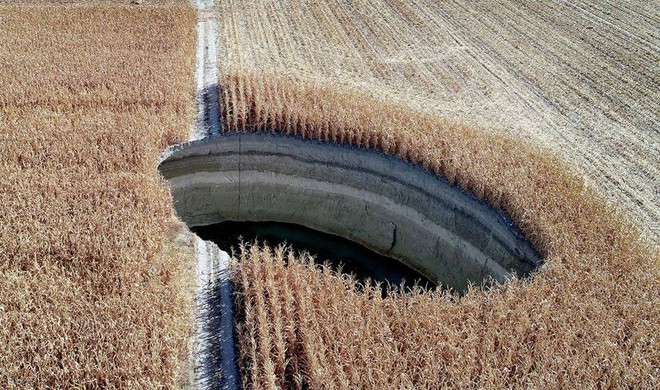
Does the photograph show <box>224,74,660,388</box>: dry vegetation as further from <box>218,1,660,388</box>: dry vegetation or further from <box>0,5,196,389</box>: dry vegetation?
<box>0,5,196,389</box>: dry vegetation

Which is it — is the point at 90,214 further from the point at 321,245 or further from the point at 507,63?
the point at 507,63

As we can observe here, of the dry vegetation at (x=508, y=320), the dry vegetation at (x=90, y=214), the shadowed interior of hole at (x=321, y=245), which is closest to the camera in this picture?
the dry vegetation at (x=508, y=320)

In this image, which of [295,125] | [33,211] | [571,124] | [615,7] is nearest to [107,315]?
[33,211]

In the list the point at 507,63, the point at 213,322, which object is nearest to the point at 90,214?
the point at 213,322

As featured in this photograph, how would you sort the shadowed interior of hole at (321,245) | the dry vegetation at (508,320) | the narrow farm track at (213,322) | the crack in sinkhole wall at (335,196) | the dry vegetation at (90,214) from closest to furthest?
the dry vegetation at (508,320), the dry vegetation at (90,214), the narrow farm track at (213,322), the crack in sinkhole wall at (335,196), the shadowed interior of hole at (321,245)

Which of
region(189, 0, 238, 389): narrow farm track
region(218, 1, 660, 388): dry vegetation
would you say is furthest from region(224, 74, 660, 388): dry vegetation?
region(189, 0, 238, 389): narrow farm track

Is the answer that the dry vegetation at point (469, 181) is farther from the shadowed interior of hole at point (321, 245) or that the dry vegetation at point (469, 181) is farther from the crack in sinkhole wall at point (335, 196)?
the shadowed interior of hole at point (321, 245)

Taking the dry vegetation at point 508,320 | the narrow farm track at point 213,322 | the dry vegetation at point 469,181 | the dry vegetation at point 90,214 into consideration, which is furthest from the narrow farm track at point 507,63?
the narrow farm track at point 213,322
